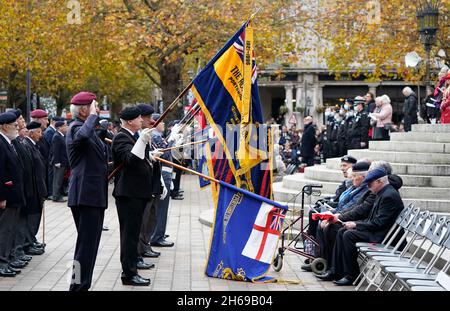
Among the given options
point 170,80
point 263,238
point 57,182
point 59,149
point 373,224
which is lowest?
point 57,182

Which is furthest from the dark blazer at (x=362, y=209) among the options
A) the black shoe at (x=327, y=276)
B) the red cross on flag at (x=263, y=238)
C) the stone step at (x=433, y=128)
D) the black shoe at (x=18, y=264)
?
the stone step at (x=433, y=128)

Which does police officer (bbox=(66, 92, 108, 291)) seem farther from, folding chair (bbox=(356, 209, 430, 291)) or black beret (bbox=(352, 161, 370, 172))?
black beret (bbox=(352, 161, 370, 172))

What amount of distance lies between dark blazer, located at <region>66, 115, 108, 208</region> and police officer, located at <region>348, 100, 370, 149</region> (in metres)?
15.2

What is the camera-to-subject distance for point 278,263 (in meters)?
12.2

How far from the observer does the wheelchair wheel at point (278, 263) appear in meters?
12.2

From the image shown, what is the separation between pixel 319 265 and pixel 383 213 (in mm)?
1318

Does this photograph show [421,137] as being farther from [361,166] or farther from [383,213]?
[383,213]

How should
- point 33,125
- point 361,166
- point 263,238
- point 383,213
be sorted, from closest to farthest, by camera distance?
point 383,213 → point 263,238 → point 361,166 → point 33,125

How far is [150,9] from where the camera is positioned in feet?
103

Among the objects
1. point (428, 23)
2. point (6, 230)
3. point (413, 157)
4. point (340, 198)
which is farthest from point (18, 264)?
point (428, 23)

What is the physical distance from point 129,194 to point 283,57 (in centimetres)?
2310

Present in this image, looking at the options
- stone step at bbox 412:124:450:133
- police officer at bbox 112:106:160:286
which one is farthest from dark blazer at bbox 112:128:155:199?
stone step at bbox 412:124:450:133

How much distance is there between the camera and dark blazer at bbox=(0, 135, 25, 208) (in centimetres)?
1170

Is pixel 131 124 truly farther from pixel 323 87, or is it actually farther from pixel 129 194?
pixel 323 87
